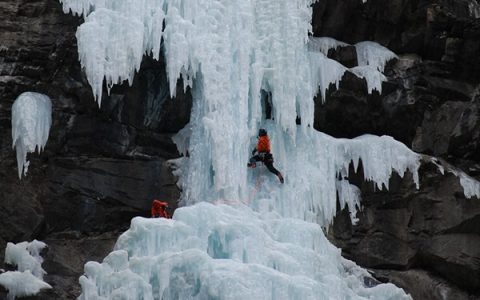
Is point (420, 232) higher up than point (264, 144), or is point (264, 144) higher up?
point (264, 144)

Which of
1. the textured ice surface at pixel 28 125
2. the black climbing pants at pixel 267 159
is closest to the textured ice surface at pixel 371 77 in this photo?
the black climbing pants at pixel 267 159

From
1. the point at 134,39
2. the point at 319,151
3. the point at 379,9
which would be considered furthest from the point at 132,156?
the point at 379,9

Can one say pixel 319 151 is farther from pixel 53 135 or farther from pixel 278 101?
pixel 53 135

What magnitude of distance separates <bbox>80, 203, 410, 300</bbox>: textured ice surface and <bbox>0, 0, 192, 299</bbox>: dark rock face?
2323 millimetres

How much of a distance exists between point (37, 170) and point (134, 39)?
2950mm

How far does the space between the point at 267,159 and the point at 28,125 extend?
4385mm

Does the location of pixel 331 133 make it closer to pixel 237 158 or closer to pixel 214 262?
pixel 237 158

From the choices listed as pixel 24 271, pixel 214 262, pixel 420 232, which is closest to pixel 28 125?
pixel 24 271

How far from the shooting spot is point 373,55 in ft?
60.3

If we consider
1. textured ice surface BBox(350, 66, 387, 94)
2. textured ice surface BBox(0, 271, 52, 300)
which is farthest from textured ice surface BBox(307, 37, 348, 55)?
textured ice surface BBox(0, 271, 52, 300)

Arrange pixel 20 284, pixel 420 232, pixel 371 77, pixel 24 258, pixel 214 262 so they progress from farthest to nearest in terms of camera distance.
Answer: pixel 371 77, pixel 420 232, pixel 24 258, pixel 20 284, pixel 214 262

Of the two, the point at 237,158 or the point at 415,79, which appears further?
the point at 415,79

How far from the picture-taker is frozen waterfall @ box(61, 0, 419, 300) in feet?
41.9

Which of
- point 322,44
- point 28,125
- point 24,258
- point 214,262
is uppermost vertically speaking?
point 322,44
